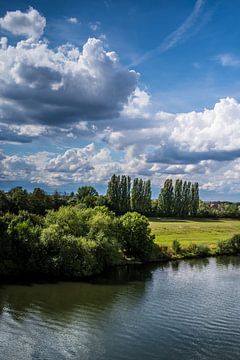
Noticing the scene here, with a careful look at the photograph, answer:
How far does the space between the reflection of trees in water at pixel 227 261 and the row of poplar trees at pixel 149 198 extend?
66030 millimetres

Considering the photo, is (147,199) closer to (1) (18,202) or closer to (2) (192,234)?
(2) (192,234)

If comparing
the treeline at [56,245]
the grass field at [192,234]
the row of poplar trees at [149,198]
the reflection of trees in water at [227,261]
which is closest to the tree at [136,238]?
the treeline at [56,245]

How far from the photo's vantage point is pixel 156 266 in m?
80.9

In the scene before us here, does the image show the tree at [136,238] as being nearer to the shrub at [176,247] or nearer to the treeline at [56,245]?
the treeline at [56,245]

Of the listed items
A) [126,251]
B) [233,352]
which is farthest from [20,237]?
[233,352]

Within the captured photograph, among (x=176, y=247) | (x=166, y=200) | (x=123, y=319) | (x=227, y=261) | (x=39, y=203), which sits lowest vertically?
(x=123, y=319)

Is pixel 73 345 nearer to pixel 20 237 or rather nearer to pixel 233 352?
pixel 233 352

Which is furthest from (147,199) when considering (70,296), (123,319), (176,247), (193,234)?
(123,319)

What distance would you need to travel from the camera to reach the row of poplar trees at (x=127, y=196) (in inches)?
6255

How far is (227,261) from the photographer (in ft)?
291

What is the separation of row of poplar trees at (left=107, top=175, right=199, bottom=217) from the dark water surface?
9171cm

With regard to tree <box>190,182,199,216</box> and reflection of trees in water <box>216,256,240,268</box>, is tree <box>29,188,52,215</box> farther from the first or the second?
tree <box>190,182,199,216</box>

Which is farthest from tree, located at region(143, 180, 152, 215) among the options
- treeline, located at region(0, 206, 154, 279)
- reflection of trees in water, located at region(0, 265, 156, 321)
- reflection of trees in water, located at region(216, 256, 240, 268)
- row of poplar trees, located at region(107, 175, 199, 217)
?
reflection of trees in water, located at region(0, 265, 156, 321)

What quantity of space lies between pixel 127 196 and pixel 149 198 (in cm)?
874
